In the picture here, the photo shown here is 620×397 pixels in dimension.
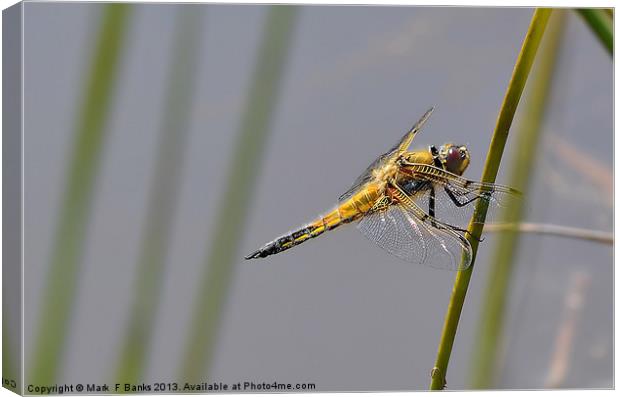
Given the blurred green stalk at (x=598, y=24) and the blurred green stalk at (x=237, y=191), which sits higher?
the blurred green stalk at (x=598, y=24)

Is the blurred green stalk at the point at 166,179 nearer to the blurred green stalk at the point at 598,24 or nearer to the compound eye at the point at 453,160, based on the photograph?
the blurred green stalk at the point at 598,24

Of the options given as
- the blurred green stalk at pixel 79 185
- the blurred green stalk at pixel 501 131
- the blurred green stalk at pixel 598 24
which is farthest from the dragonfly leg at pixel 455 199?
the blurred green stalk at pixel 79 185

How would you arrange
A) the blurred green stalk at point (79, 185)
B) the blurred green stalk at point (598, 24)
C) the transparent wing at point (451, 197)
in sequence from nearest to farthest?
the blurred green stalk at point (79, 185) → the blurred green stalk at point (598, 24) → the transparent wing at point (451, 197)

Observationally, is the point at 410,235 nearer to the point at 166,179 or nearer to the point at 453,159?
the point at 453,159

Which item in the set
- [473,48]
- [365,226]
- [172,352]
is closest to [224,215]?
[365,226]

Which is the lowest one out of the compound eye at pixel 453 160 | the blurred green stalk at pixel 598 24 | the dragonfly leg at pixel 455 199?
the dragonfly leg at pixel 455 199

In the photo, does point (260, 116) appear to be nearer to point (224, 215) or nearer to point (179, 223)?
point (224, 215)
